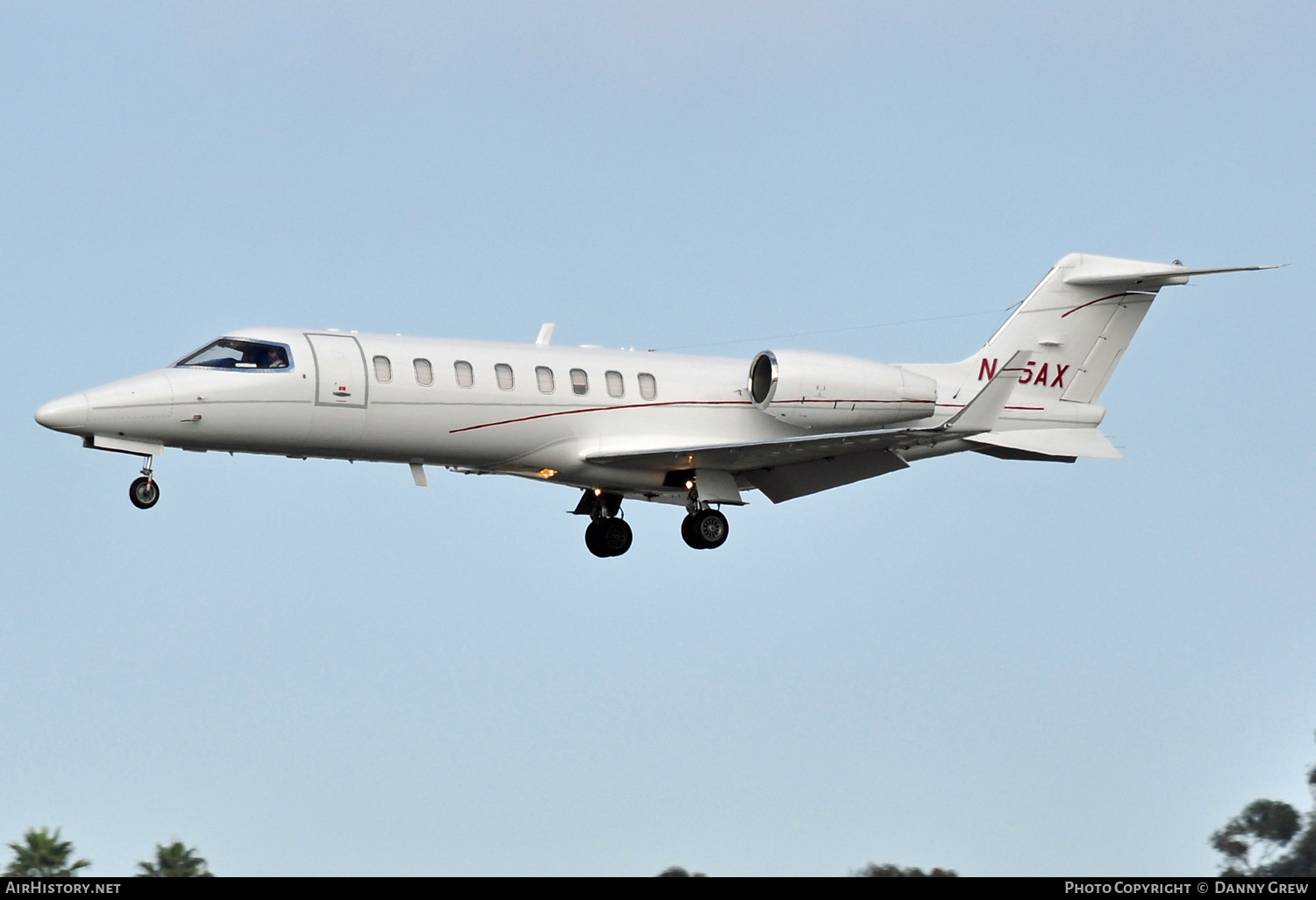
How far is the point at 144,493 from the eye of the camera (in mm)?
23609

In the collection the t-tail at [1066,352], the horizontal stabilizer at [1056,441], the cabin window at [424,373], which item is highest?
the t-tail at [1066,352]

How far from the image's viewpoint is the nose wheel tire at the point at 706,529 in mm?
26375

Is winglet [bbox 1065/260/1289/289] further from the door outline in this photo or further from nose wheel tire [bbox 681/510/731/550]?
the door outline

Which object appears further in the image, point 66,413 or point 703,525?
point 703,525

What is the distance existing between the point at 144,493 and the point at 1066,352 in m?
13.4

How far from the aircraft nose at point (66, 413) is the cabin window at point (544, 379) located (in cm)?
571

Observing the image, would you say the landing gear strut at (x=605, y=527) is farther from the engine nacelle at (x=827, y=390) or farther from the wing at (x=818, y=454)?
the engine nacelle at (x=827, y=390)

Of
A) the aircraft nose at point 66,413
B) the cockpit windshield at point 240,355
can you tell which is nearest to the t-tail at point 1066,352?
the cockpit windshield at point 240,355

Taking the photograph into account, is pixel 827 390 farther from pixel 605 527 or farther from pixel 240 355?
pixel 240 355

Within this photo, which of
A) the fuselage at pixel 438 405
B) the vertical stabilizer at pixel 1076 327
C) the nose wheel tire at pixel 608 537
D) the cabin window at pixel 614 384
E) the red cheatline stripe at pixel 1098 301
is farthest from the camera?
the red cheatline stripe at pixel 1098 301

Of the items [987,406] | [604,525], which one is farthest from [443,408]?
[987,406]

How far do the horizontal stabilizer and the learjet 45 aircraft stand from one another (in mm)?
28

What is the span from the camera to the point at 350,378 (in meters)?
24.0
